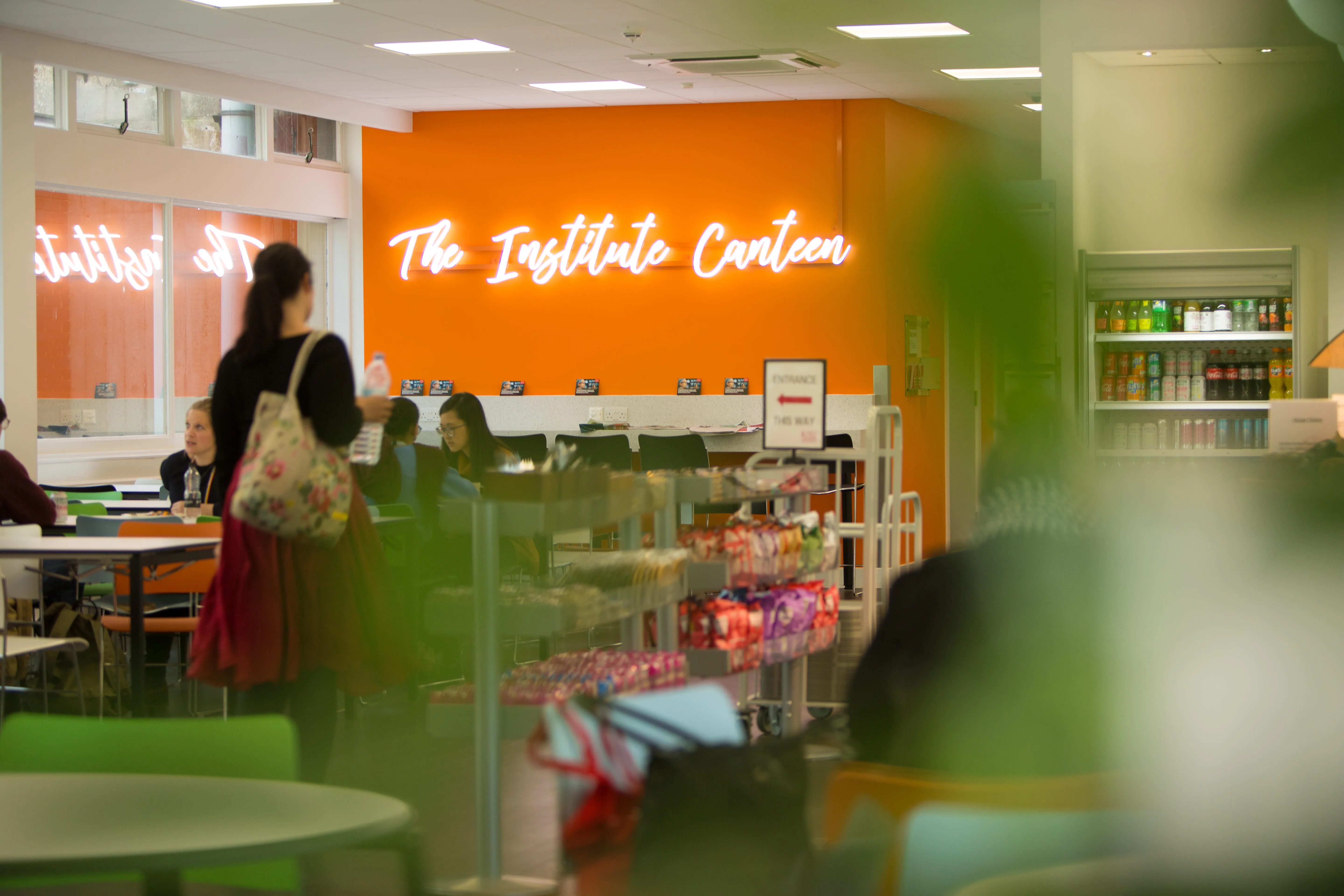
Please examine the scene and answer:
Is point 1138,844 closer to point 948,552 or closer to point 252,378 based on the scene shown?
point 948,552

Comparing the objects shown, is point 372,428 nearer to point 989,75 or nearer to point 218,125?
point 989,75

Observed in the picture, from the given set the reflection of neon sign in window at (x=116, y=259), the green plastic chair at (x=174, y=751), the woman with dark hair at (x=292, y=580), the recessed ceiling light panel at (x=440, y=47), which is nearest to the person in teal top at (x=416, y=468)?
the woman with dark hair at (x=292, y=580)

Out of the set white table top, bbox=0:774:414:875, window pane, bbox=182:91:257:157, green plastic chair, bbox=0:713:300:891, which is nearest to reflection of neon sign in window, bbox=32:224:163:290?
window pane, bbox=182:91:257:157

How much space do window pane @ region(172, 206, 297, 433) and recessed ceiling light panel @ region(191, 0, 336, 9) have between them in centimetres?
247

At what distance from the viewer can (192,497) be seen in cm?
545

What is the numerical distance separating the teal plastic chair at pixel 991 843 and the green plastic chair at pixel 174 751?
876 millimetres

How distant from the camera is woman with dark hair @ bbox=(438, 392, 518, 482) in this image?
19.9 ft

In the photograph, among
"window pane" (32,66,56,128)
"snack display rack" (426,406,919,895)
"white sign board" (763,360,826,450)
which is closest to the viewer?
"snack display rack" (426,406,919,895)

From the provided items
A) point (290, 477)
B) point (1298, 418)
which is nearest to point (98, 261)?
point (290, 477)

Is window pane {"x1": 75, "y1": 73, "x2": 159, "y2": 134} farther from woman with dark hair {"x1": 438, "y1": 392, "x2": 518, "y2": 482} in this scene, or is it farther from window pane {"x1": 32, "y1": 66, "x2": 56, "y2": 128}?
woman with dark hair {"x1": 438, "y1": 392, "x2": 518, "y2": 482}

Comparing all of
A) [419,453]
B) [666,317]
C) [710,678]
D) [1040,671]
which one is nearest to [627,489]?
[710,678]

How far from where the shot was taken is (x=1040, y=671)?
0.48 metres

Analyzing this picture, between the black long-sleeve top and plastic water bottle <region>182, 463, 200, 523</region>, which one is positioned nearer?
the black long-sleeve top

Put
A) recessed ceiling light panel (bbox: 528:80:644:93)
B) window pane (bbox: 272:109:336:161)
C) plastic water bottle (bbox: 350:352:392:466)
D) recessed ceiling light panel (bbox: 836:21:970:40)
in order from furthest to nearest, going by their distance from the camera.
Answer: window pane (bbox: 272:109:336:161) < recessed ceiling light panel (bbox: 528:80:644:93) < recessed ceiling light panel (bbox: 836:21:970:40) < plastic water bottle (bbox: 350:352:392:466)
